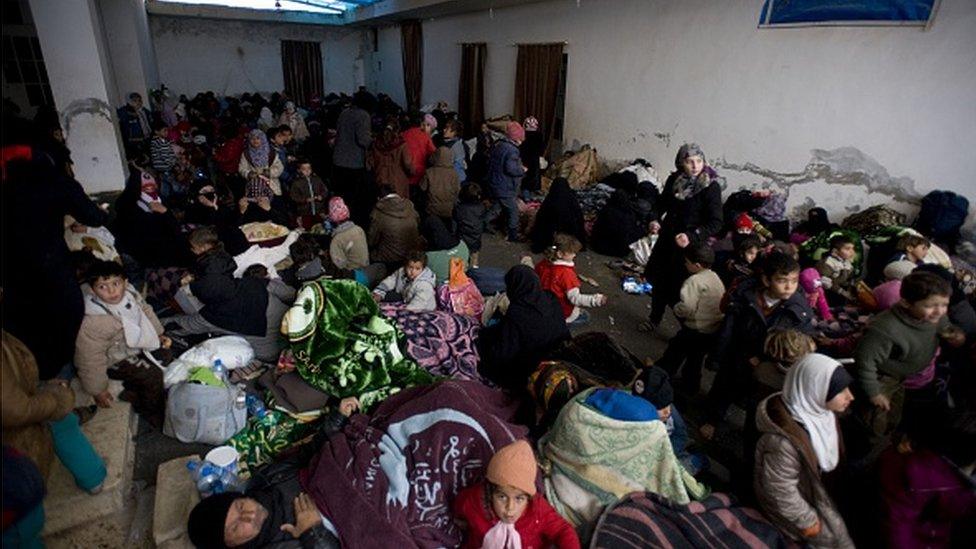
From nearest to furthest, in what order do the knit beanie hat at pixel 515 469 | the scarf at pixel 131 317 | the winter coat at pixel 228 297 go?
the knit beanie hat at pixel 515 469
the scarf at pixel 131 317
the winter coat at pixel 228 297

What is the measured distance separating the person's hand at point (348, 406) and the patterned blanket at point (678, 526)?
161 centimetres

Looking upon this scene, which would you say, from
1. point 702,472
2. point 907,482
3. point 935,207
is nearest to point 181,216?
point 702,472

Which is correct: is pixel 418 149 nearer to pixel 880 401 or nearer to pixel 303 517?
pixel 303 517

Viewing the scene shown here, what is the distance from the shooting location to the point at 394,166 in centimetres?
659

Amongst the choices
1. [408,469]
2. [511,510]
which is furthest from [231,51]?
[511,510]

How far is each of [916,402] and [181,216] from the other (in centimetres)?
722

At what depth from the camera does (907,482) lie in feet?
7.00

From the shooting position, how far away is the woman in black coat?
4031mm

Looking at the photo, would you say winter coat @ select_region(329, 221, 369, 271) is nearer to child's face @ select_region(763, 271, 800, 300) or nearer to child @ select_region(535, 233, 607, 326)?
child @ select_region(535, 233, 607, 326)

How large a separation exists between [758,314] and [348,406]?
8.42 feet

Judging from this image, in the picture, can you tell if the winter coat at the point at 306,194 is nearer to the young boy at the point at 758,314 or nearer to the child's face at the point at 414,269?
the child's face at the point at 414,269

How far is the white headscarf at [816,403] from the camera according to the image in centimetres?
229

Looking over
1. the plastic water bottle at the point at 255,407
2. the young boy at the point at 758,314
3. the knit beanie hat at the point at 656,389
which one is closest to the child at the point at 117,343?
the plastic water bottle at the point at 255,407

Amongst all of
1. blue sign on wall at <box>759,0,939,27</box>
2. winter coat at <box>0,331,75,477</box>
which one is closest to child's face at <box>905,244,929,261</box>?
blue sign on wall at <box>759,0,939,27</box>
